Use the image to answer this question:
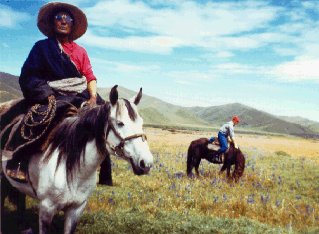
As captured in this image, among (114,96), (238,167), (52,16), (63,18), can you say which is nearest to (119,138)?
(114,96)

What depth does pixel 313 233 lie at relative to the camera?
277 inches

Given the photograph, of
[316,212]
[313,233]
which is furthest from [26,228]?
[316,212]

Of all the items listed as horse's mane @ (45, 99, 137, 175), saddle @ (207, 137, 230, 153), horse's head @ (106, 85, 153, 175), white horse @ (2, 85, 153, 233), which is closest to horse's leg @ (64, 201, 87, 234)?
white horse @ (2, 85, 153, 233)

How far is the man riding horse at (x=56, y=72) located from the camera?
5.13 m

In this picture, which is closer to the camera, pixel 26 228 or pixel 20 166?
pixel 20 166

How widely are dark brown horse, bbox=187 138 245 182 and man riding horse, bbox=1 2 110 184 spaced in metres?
9.10

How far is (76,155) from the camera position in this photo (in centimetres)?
459

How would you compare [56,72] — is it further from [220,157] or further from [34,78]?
[220,157]

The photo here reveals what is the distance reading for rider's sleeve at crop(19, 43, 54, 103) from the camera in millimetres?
5129

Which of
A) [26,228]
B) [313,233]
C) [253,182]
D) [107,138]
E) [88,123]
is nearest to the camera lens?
[107,138]

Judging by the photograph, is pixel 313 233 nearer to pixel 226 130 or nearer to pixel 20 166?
pixel 20 166

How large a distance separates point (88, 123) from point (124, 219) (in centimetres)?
290

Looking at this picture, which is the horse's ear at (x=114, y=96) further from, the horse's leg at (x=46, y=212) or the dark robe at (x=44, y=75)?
the horse's leg at (x=46, y=212)

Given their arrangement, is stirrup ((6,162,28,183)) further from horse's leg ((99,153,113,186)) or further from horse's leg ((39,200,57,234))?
horse's leg ((99,153,113,186))
